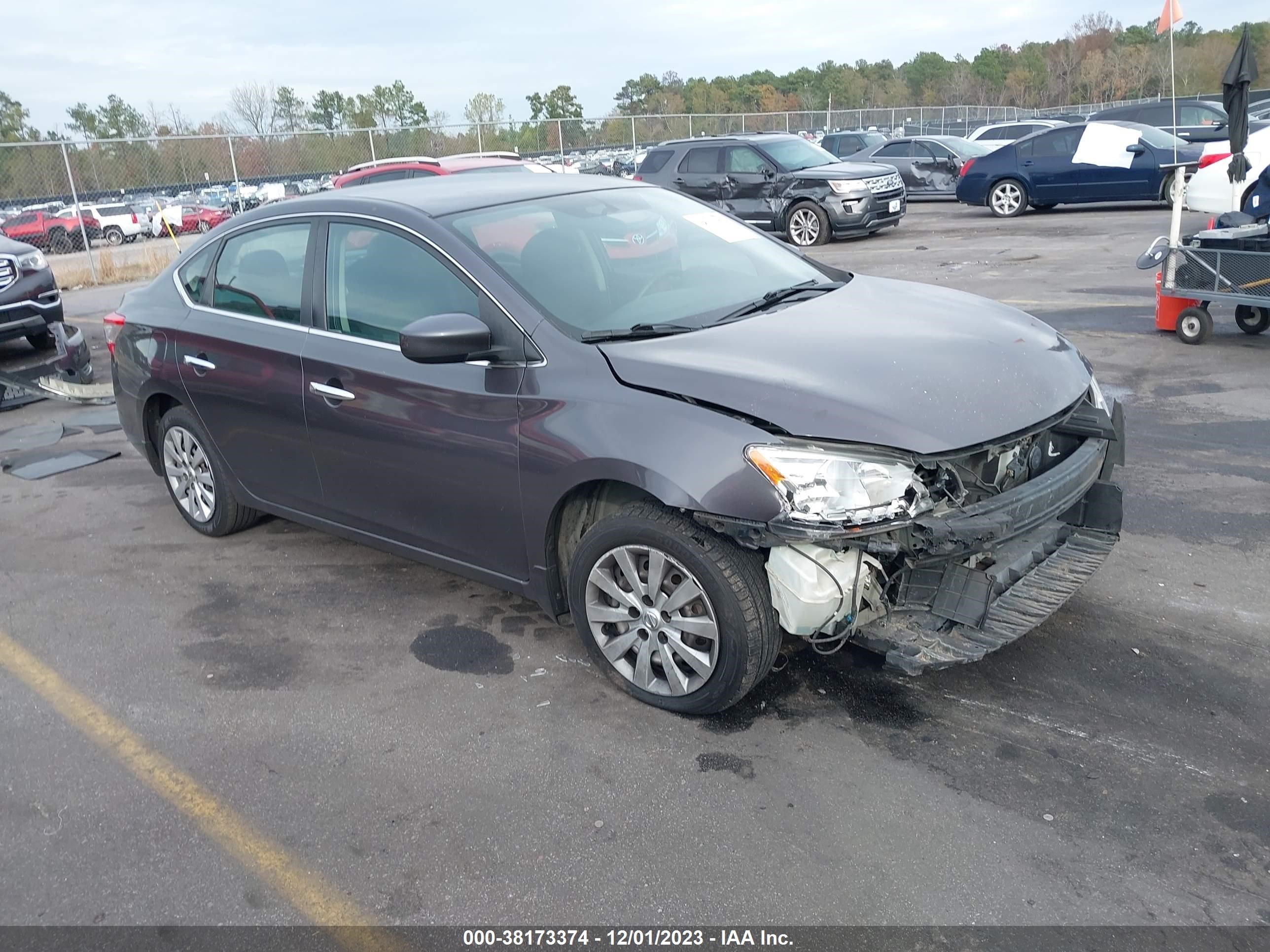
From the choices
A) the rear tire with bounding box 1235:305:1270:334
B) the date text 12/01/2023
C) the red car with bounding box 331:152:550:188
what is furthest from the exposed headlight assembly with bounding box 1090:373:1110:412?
the red car with bounding box 331:152:550:188

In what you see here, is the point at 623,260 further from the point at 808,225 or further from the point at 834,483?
the point at 808,225

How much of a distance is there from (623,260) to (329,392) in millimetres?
1360

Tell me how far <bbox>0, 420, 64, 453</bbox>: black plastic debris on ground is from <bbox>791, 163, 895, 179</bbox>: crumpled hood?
1179cm

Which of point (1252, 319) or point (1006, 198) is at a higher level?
point (1006, 198)

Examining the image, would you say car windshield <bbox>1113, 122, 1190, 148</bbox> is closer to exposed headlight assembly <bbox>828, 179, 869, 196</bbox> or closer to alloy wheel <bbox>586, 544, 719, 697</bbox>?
exposed headlight assembly <bbox>828, 179, 869, 196</bbox>

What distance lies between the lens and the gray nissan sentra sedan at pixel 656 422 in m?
3.32

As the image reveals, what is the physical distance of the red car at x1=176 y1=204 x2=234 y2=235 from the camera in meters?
25.9

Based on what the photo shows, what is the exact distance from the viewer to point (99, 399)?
30.1 feet

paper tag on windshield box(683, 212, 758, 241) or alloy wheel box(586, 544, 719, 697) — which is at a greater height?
paper tag on windshield box(683, 212, 758, 241)

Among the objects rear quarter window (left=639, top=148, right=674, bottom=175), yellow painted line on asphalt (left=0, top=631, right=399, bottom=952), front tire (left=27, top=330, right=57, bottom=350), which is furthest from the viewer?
rear quarter window (left=639, top=148, right=674, bottom=175)

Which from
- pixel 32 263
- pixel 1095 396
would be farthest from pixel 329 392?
pixel 32 263

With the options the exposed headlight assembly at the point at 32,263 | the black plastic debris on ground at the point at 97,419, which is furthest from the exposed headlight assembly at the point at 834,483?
the exposed headlight assembly at the point at 32,263

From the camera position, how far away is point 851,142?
87.8 feet

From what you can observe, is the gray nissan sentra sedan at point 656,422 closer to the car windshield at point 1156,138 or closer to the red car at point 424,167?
the red car at point 424,167
